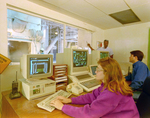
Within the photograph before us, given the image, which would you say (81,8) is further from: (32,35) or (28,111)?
(28,111)

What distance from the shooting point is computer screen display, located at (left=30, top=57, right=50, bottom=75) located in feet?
4.45

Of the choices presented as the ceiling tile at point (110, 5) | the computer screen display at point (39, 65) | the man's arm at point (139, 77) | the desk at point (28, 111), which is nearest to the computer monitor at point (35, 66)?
the computer screen display at point (39, 65)

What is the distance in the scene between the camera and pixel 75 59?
1.85 metres

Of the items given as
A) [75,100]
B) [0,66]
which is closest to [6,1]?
[0,66]

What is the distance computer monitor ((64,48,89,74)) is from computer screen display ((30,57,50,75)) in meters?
0.41

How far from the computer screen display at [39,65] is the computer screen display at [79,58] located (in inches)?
19.9

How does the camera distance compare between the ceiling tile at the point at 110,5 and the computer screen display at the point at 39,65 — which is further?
the ceiling tile at the point at 110,5

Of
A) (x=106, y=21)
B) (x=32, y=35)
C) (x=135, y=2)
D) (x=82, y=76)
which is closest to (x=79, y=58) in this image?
(x=82, y=76)

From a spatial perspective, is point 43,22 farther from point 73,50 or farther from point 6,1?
point 73,50

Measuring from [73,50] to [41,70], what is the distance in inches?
24.6

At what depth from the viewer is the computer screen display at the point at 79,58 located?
1.84 metres

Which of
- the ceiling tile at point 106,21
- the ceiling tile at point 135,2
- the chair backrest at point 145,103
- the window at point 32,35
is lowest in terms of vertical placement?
the chair backrest at point 145,103

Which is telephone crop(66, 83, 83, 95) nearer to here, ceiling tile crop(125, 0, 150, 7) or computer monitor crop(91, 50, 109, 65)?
computer monitor crop(91, 50, 109, 65)

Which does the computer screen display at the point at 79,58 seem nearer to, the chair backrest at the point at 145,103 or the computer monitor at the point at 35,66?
the computer monitor at the point at 35,66
